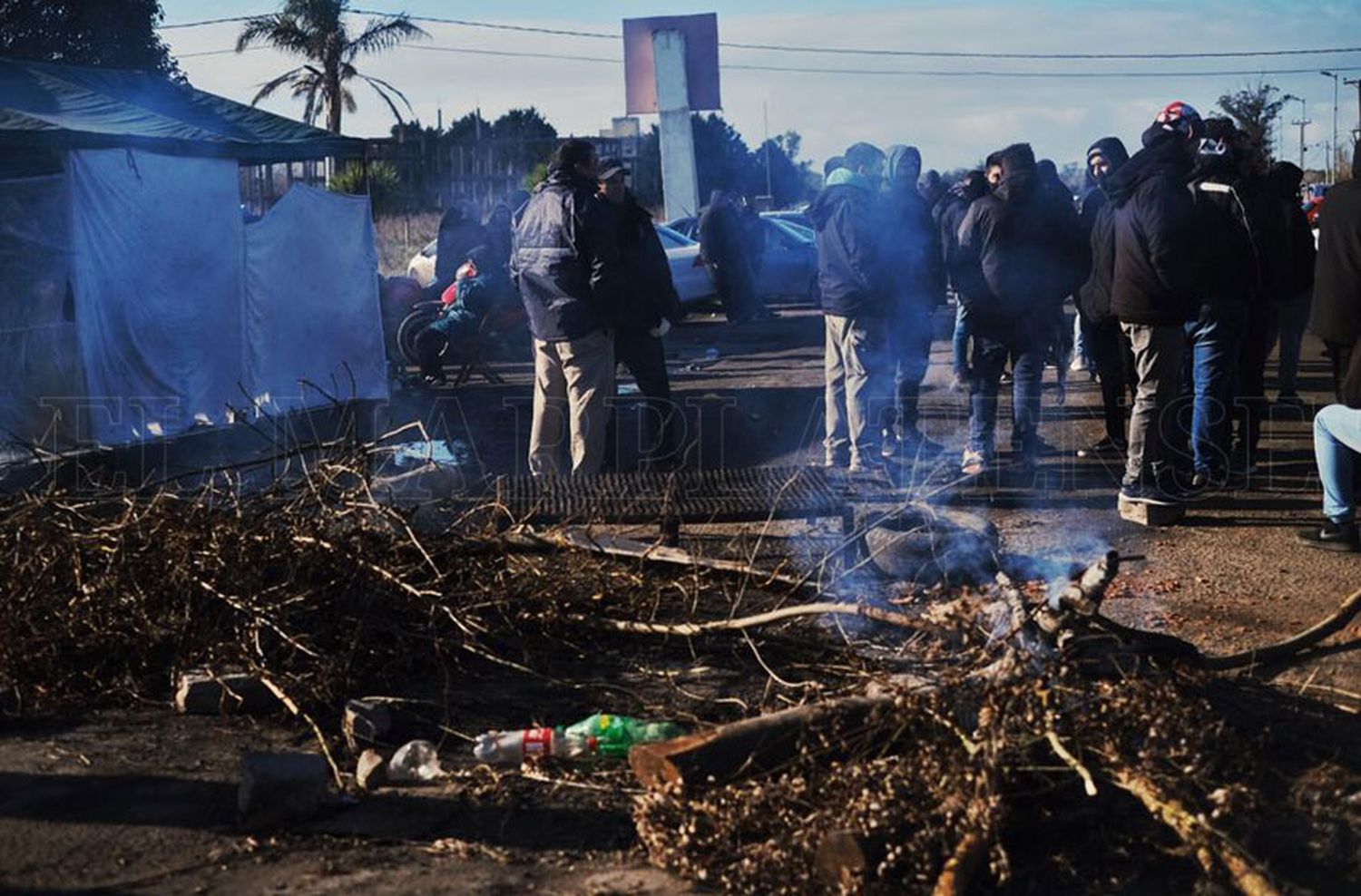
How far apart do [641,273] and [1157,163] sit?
289 cm

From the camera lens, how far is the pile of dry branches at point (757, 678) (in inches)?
149

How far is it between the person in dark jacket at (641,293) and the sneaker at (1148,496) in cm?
278

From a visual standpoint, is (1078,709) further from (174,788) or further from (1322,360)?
(1322,360)

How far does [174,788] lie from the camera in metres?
4.55

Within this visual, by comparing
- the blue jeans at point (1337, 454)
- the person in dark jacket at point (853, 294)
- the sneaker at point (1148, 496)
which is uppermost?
the person in dark jacket at point (853, 294)

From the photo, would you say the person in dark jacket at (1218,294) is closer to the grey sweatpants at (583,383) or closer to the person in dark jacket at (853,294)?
the person in dark jacket at (853,294)

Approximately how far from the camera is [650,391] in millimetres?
9445

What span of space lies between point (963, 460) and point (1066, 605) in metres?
5.08

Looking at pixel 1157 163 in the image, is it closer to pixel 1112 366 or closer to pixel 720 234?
pixel 1112 366

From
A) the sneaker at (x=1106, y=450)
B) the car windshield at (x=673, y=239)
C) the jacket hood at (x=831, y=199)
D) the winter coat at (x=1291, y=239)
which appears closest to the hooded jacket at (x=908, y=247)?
the jacket hood at (x=831, y=199)

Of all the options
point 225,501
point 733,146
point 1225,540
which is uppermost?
point 733,146

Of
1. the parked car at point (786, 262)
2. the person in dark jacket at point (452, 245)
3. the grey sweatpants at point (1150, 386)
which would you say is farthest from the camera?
the parked car at point (786, 262)

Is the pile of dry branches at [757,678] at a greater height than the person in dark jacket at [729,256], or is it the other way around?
the person in dark jacket at [729,256]

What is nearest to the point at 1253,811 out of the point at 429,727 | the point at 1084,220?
the point at 429,727
